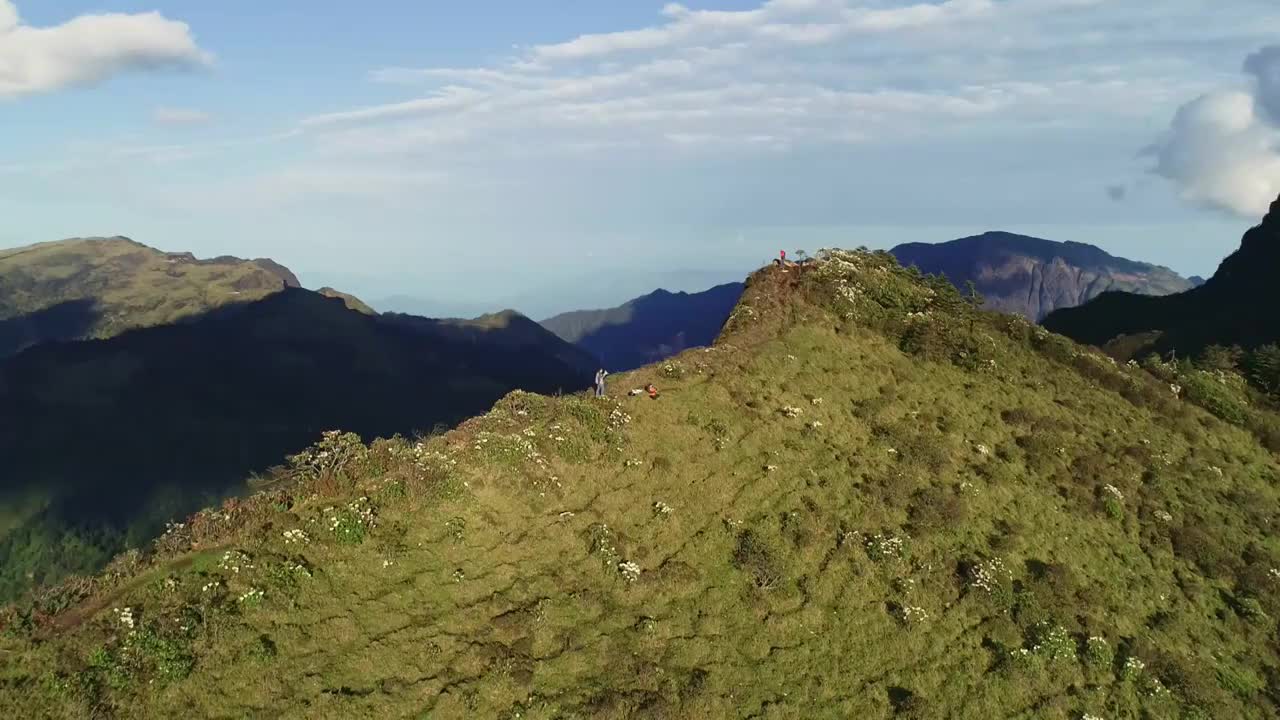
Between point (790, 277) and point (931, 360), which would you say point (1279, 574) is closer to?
point (931, 360)

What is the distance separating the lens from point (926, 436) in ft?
122

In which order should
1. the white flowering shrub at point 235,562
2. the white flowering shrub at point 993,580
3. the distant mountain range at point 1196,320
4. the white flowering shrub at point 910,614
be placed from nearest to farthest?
the white flowering shrub at point 235,562, the white flowering shrub at point 910,614, the white flowering shrub at point 993,580, the distant mountain range at point 1196,320

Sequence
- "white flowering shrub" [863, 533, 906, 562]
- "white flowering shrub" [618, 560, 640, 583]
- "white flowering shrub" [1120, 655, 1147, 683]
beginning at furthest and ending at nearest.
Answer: "white flowering shrub" [863, 533, 906, 562], "white flowering shrub" [618, 560, 640, 583], "white flowering shrub" [1120, 655, 1147, 683]

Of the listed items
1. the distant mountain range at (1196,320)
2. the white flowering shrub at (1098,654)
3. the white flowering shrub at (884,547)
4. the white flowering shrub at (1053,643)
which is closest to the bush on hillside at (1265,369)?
the white flowering shrub at (1098,654)

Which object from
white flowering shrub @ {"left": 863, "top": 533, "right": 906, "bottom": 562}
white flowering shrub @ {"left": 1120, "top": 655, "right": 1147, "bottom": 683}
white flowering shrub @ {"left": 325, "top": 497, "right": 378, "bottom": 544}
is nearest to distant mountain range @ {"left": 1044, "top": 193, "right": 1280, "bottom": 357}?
white flowering shrub @ {"left": 1120, "top": 655, "right": 1147, "bottom": 683}

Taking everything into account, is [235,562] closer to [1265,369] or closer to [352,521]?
[352,521]

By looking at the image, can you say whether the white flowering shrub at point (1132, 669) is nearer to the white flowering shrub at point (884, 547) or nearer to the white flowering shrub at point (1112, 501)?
the white flowering shrub at point (884, 547)

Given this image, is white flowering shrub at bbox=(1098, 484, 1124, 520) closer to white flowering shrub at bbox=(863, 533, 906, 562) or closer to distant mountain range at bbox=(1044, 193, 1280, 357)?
white flowering shrub at bbox=(863, 533, 906, 562)

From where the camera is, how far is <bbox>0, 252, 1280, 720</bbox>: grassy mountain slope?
65.2ft

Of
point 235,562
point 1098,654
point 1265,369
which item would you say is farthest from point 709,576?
point 1265,369

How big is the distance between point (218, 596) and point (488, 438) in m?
10.8

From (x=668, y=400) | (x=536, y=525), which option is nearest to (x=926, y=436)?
(x=668, y=400)

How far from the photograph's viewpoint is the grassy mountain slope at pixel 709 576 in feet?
65.2

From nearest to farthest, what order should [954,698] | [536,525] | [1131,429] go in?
[954,698]
[536,525]
[1131,429]
